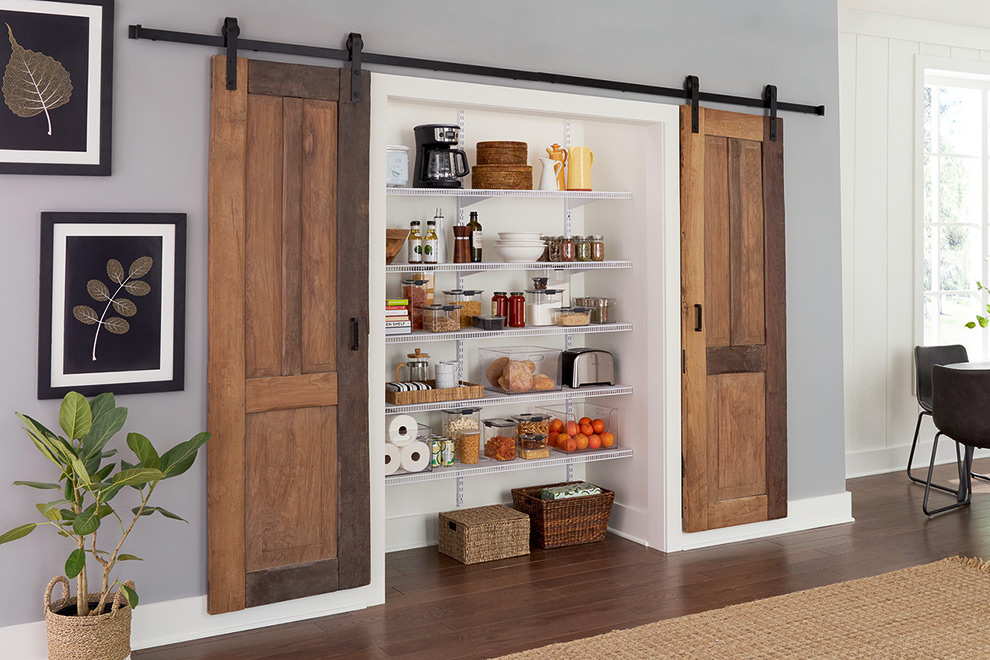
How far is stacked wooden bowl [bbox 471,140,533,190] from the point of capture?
426cm

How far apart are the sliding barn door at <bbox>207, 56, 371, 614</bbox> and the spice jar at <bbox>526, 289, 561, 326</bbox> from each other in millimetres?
1179

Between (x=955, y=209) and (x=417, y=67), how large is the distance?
4.35 meters

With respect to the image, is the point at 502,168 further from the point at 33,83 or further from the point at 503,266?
the point at 33,83

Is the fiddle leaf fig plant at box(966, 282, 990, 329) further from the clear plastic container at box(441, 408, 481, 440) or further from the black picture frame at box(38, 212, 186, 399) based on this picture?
the black picture frame at box(38, 212, 186, 399)

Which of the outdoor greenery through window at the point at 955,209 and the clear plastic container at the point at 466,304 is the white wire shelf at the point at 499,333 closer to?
the clear plastic container at the point at 466,304

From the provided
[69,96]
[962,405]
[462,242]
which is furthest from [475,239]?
[962,405]

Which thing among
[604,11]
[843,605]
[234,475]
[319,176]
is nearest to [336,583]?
[234,475]

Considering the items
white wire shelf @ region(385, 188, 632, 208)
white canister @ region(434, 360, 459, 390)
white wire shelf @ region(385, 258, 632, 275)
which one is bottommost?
white canister @ region(434, 360, 459, 390)

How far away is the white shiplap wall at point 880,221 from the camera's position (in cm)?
579

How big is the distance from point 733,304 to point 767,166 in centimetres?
70

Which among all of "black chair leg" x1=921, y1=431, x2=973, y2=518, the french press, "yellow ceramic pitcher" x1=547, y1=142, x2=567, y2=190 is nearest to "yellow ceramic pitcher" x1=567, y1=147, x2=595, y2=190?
"yellow ceramic pitcher" x1=547, y1=142, x2=567, y2=190

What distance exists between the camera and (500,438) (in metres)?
4.42

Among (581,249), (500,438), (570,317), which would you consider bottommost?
(500,438)

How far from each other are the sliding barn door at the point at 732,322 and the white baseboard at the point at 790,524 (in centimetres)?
6
